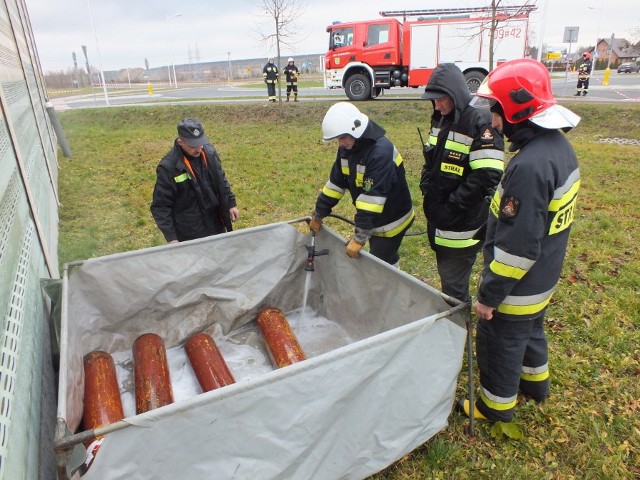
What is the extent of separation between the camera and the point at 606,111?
39.5ft

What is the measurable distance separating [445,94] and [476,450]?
→ 7.11 feet

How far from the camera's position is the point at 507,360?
244 centimetres

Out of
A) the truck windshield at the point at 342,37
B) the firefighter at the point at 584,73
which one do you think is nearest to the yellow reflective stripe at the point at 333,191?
the truck windshield at the point at 342,37

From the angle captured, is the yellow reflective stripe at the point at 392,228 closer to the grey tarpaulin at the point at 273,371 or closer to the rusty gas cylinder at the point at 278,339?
the grey tarpaulin at the point at 273,371

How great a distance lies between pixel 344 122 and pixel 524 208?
138 cm

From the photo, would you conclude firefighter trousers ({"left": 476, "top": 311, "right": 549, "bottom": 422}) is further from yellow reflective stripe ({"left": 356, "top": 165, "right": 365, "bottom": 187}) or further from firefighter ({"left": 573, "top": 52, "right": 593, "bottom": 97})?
A: firefighter ({"left": 573, "top": 52, "right": 593, "bottom": 97})

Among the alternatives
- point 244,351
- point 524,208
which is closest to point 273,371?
point 524,208

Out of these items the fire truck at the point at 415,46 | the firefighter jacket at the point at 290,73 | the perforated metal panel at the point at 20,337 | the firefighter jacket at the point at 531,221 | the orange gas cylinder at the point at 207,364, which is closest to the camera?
the perforated metal panel at the point at 20,337

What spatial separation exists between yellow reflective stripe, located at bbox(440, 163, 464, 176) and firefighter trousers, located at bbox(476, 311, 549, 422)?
0.99 m

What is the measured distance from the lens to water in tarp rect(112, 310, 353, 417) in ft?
10.3

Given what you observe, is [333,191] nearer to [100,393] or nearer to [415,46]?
[100,393]

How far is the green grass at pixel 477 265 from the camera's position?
8.34 ft

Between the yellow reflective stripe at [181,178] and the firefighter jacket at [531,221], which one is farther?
the yellow reflective stripe at [181,178]

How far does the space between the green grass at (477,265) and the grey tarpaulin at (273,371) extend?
58 cm
